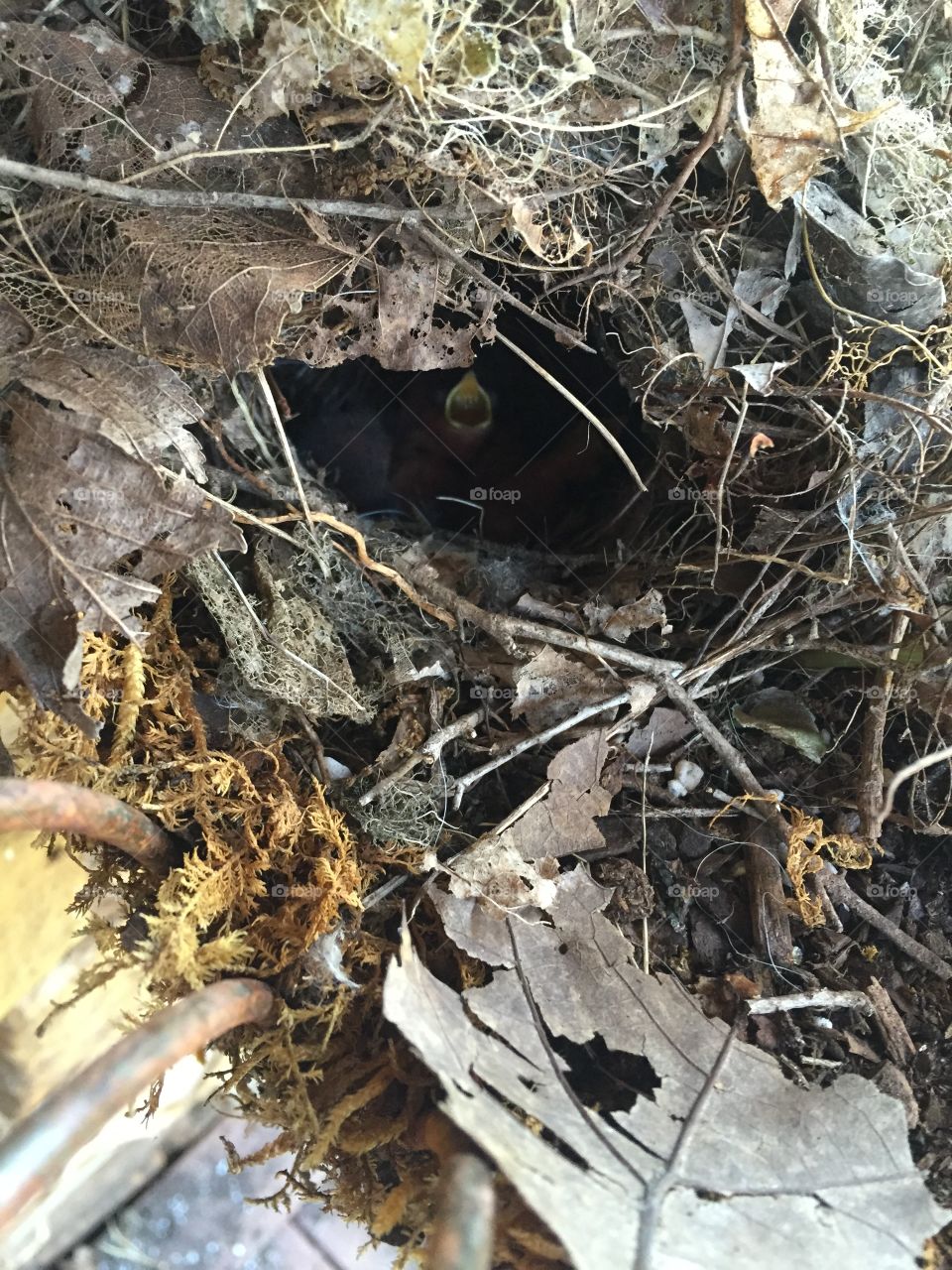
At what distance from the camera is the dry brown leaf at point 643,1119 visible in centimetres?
80

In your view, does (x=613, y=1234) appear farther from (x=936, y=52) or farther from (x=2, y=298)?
(x=936, y=52)

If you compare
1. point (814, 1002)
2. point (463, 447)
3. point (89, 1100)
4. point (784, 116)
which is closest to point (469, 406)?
point (463, 447)

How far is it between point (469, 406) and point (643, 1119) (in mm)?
1230

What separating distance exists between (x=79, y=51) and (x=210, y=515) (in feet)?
1.72

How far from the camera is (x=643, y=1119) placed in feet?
3.02

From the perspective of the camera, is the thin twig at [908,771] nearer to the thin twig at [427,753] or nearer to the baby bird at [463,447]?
the thin twig at [427,753]

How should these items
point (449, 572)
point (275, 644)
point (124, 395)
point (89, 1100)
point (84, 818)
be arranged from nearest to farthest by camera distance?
1. point (89, 1100)
2. point (84, 818)
3. point (124, 395)
4. point (275, 644)
5. point (449, 572)

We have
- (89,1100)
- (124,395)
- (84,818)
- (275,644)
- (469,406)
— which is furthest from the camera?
(469,406)

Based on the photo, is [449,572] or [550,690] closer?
[550,690]

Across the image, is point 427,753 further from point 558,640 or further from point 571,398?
point 571,398

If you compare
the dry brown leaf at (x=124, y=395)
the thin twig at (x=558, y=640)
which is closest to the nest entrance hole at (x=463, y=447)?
the thin twig at (x=558, y=640)

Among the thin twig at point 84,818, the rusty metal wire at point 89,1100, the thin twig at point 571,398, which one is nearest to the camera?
the rusty metal wire at point 89,1100

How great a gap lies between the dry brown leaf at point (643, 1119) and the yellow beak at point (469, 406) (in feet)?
3.13

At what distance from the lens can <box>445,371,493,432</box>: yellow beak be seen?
5.49 feet
